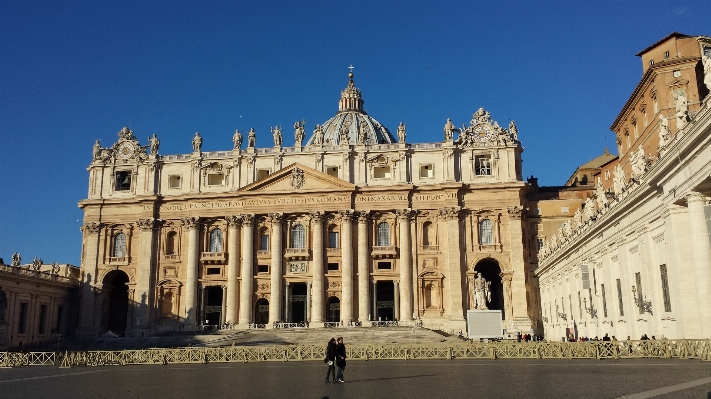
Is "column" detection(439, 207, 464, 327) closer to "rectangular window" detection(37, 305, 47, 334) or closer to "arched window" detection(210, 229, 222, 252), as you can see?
"arched window" detection(210, 229, 222, 252)

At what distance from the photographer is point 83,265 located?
62.7 metres

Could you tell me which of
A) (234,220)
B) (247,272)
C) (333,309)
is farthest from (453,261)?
(234,220)

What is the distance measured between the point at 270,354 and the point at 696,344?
19.5m

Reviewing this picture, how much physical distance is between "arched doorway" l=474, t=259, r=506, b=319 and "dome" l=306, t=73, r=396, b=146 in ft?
83.2

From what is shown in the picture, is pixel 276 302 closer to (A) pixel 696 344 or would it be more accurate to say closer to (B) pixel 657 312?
(B) pixel 657 312

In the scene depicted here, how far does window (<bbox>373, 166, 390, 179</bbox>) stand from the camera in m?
62.0

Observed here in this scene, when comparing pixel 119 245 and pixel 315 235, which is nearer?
pixel 315 235

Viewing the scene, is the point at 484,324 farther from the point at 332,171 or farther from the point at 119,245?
the point at 119,245

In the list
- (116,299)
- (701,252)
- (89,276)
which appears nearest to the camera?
(701,252)

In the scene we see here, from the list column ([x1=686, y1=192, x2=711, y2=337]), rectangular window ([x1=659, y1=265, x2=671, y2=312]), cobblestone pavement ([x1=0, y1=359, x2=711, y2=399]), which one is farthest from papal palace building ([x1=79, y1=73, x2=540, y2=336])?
column ([x1=686, y1=192, x2=711, y2=337])

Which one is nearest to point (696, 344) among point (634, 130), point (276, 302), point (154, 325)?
point (634, 130)

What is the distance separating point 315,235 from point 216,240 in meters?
10.2

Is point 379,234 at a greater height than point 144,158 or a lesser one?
lesser

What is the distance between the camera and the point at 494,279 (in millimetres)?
64125
